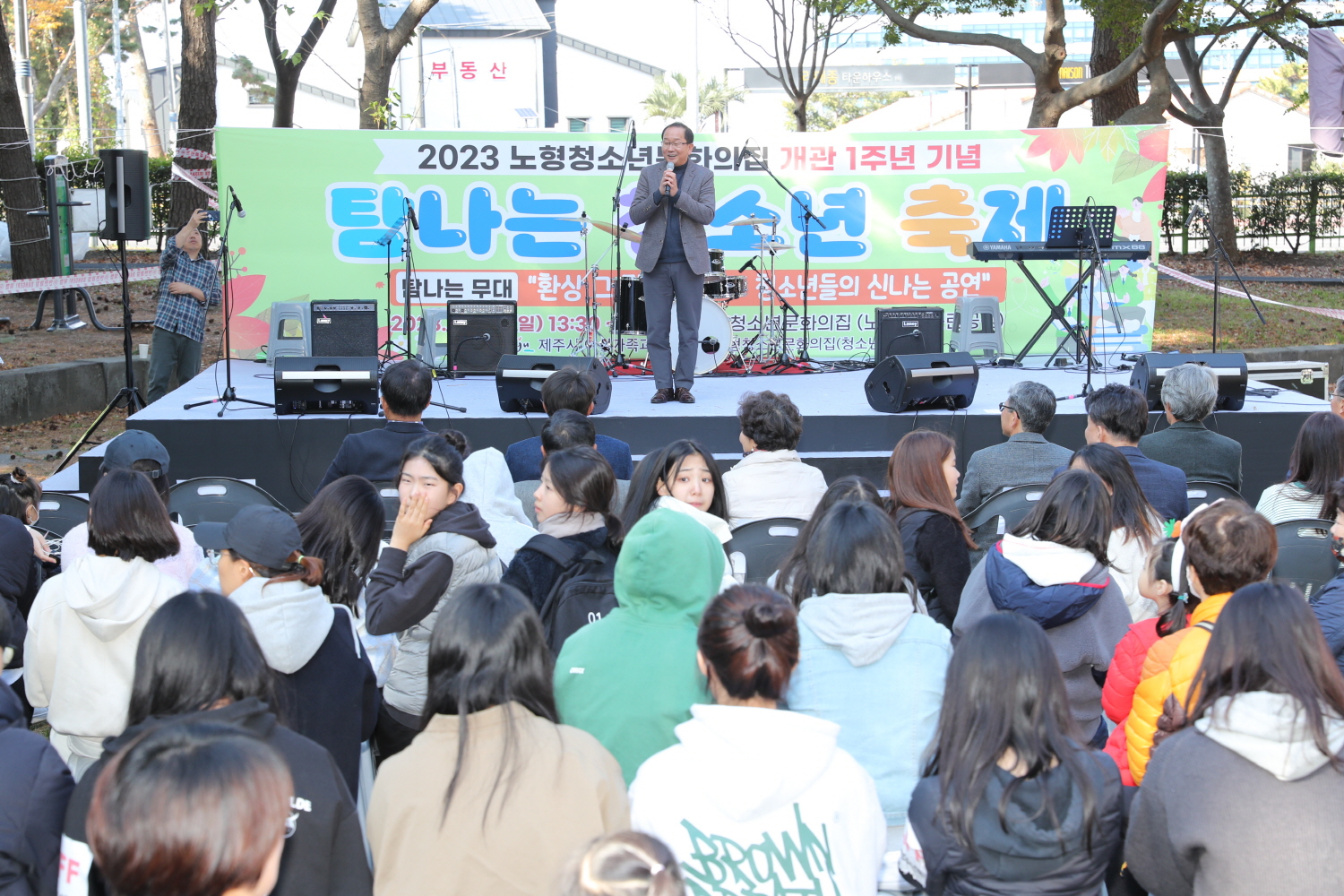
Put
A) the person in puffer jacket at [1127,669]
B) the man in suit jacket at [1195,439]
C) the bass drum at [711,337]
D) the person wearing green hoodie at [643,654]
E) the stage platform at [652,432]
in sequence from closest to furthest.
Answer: the person wearing green hoodie at [643,654]
the person in puffer jacket at [1127,669]
the man in suit jacket at [1195,439]
the stage platform at [652,432]
the bass drum at [711,337]

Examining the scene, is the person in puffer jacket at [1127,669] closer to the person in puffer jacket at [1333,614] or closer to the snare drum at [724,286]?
the person in puffer jacket at [1333,614]

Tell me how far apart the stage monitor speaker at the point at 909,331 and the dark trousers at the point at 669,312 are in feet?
5.71

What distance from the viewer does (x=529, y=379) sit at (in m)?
6.52

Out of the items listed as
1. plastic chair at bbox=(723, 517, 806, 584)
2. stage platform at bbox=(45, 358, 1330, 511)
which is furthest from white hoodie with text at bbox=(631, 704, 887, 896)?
stage platform at bbox=(45, 358, 1330, 511)

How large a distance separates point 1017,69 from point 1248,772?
51403mm

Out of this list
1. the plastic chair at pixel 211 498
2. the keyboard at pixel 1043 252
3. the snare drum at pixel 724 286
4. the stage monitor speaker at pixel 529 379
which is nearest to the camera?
the plastic chair at pixel 211 498

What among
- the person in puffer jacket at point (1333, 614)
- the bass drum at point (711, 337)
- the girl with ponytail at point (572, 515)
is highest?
the bass drum at point (711, 337)

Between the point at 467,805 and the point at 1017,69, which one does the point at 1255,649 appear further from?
the point at 1017,69

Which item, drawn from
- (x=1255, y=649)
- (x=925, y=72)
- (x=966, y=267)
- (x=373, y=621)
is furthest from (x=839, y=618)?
(x=925, y=72)

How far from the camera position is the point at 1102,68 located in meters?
13.7

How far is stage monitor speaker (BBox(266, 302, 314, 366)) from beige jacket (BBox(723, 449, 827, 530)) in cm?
583

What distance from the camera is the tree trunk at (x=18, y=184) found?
35.5 ft

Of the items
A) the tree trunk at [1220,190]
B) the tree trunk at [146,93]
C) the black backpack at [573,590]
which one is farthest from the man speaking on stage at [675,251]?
the tree trunk at [146,93]

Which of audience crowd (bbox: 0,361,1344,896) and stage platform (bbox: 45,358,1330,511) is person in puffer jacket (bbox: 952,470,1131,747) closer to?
audience crowd (bbox: 0,361,1344,896)
